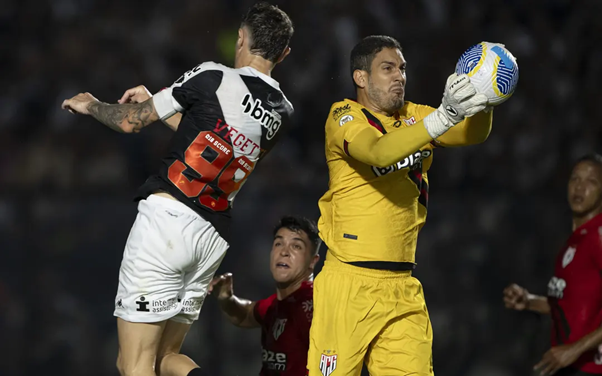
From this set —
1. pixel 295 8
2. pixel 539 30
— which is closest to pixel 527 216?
pixel 539 30

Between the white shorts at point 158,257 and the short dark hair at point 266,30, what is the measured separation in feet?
2.42

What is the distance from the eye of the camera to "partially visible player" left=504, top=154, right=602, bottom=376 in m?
3.52

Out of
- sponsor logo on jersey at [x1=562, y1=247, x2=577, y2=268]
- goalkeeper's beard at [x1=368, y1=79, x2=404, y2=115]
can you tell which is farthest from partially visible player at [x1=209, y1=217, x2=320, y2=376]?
sponsor logo on jersey at [x1=562, y1=247, x2=577, y2=268]

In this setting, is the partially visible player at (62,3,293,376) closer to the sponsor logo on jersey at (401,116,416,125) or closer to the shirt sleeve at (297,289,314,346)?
the sponsor logo on jersey at (401,116,416,125)

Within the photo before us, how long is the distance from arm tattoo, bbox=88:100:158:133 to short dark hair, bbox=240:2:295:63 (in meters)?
0.51

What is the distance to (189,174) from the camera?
280cm

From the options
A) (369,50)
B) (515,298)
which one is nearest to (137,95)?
(369,50)

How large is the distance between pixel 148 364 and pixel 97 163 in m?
2.57

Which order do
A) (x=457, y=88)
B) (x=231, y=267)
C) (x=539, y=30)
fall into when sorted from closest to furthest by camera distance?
(x=457, y=88), (x=231, y=267), (x=539, y=30)

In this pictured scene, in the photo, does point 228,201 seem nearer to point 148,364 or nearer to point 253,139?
point 253,139

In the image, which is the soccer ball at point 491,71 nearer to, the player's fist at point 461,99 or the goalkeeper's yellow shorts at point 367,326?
the player's fist at point 461,99

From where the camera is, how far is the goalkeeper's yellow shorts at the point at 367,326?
2.74 meters

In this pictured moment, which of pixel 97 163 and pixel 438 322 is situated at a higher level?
pixel 97 163

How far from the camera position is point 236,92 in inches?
111
